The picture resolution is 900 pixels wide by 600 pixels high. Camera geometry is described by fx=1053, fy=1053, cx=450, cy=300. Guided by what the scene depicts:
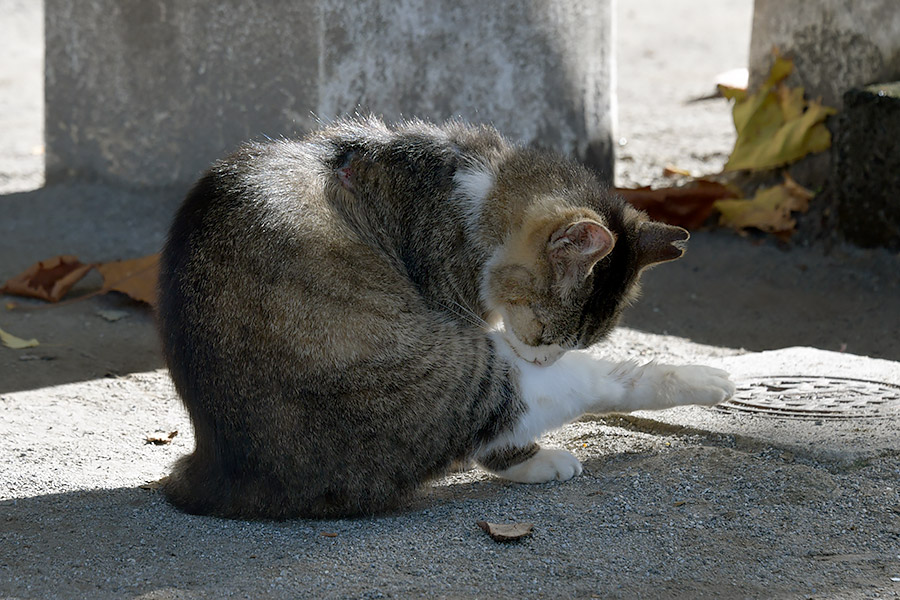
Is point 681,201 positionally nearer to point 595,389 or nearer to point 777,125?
point 777,125

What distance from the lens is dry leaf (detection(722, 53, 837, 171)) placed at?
224 inches

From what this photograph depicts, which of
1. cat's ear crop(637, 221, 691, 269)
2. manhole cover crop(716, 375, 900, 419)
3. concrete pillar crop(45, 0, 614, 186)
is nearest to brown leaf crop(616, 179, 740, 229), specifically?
concrete pillar crop(45, 0, 614, 186)

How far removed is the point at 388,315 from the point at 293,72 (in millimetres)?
2808

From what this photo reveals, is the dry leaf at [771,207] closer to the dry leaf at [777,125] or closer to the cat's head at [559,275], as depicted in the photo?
the dry leaf at [777,125]

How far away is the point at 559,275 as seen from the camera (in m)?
3.06

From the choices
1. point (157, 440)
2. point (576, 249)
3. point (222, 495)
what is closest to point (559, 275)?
point (576, 249)

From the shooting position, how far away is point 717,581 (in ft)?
8.12

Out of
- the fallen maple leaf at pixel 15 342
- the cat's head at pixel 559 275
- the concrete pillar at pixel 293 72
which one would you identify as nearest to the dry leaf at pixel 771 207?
the concrete pillar at pixel 293 72

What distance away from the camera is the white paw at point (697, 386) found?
3.29m

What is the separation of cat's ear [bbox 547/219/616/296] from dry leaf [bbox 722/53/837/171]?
10.1ft

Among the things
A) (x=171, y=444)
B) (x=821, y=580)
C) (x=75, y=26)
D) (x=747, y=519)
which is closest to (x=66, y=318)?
(x=171, y=444)

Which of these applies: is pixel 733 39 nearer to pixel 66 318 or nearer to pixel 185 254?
pixel 66 318

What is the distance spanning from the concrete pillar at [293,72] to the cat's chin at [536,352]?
2501 millimetres

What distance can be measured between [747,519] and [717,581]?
1.20 feet
